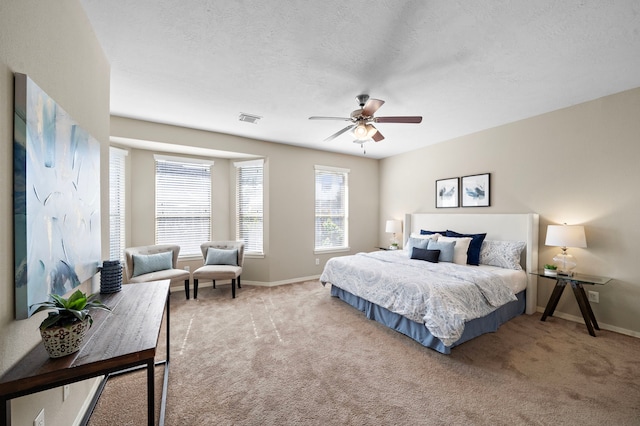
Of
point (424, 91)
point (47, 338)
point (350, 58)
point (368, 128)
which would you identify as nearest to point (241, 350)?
point (47, 338)

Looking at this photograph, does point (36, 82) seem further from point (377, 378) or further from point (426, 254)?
point (426, 254)

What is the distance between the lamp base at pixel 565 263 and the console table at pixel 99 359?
165 inches

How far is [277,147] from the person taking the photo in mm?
4836

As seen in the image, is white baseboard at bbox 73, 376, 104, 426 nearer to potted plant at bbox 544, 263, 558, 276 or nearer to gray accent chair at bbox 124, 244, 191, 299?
gray accent chair at bbox 124, 244, 191, 299

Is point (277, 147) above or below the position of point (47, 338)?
above

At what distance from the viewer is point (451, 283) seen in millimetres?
2645

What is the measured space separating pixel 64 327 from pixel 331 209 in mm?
4726

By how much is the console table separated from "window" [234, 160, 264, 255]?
3291mm

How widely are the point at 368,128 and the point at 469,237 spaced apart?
2.46m

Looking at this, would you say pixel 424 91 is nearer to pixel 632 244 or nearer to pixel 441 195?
pixel 441 195

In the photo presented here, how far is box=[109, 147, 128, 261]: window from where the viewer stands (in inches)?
150

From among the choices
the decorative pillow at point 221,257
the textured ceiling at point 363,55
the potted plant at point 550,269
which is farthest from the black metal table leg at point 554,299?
the decorative pillow at point 221,257

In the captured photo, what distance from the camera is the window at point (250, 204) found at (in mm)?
4879

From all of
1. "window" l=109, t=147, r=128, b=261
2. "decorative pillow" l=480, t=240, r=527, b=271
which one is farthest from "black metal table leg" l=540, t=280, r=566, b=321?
"window" l=109, t=147, r=128, b=261
